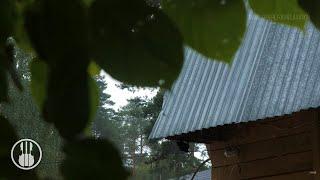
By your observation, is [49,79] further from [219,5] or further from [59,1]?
[219,5]

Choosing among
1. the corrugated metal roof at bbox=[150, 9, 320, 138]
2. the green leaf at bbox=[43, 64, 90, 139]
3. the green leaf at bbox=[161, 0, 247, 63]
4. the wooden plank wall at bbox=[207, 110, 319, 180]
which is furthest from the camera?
the wooden plank wall at bbox=[207, 110, 319, 180]

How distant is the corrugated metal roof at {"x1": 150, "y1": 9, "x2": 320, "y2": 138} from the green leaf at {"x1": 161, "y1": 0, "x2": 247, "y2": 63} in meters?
2.70

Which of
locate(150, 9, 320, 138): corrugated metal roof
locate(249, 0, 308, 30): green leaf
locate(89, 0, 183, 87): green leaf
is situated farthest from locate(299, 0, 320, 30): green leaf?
locate(150, 9, 320, 138): corrugated metal roof

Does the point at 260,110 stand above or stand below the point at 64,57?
above

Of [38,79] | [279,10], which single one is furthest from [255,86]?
[38,79]

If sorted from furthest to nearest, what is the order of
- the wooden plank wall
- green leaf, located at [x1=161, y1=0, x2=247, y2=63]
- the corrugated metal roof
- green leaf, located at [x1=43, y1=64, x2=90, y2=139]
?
the wooden plank wall, the corrugated metal roof, green leaf, located at [x1=161, y1=0, x2=247, y2=63], green leaf, located at [x1=43, y1=64, x2=90, y2=139]

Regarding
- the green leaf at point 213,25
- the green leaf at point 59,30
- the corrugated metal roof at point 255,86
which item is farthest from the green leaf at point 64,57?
the corrugated metal roof at point 255,86

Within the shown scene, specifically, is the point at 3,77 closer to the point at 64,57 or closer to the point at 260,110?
the point at 64,57

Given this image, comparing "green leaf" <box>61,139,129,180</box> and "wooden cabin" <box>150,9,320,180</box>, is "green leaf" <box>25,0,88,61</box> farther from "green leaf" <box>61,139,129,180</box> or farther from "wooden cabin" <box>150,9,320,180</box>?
"wooden cabin" <box>150,9,320,180</box>

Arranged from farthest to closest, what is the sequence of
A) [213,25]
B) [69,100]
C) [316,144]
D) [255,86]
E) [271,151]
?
1. [271,151]
2. [255,86]
3. [316,144]
4. [213,25]
5. [69,100]

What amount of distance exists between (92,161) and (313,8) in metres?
0.24

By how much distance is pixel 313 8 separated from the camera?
49cm

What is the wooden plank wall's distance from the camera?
3.50 metres

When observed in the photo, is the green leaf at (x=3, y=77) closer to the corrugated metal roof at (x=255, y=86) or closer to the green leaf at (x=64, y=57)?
the green leaf at (x=64, y=57)
